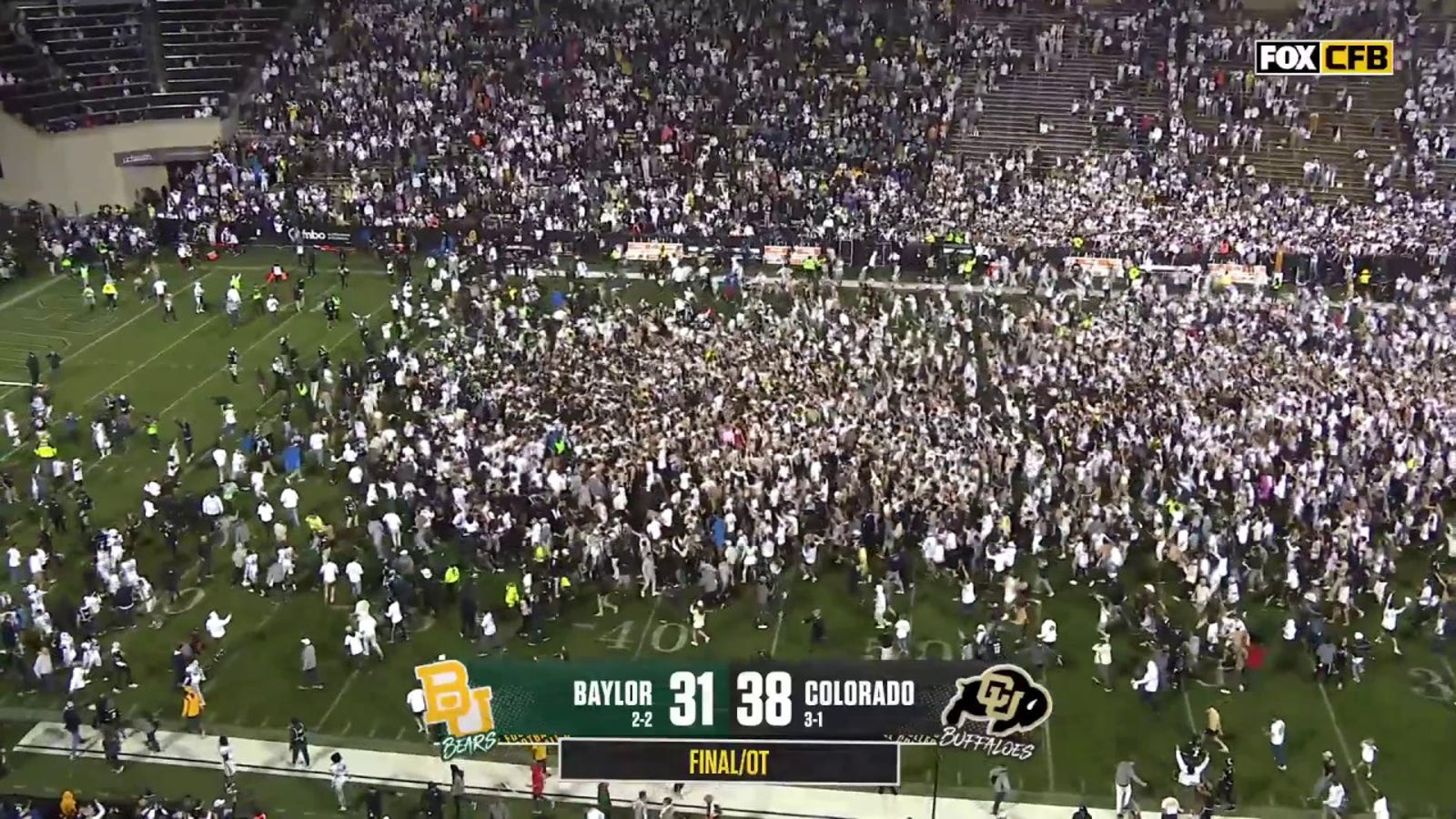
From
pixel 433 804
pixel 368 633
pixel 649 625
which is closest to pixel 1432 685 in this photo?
pixel 649 625

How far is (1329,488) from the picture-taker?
26641 millimetres

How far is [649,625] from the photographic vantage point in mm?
24750

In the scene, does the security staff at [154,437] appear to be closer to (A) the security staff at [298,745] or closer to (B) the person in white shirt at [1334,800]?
(A) the security staff at [298,745]

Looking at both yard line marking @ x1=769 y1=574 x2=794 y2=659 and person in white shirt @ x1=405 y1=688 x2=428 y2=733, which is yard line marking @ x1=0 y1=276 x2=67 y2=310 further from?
yard line marking @ x1=769 y1=574 x2=794 y2=659

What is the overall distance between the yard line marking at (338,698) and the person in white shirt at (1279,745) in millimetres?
13716

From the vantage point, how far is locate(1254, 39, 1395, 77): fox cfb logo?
4397 cm

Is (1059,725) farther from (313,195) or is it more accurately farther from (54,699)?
(313,195)

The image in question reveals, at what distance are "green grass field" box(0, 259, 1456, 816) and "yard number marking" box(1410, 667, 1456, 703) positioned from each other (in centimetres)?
2

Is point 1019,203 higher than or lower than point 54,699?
higher

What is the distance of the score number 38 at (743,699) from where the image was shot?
13.7 meters

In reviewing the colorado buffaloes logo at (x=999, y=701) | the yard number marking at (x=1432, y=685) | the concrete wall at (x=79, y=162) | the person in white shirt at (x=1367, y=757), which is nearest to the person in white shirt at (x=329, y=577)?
the colorado buffaloes logo at (x=999, y=701)

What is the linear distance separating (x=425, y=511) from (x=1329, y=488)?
16372 mm

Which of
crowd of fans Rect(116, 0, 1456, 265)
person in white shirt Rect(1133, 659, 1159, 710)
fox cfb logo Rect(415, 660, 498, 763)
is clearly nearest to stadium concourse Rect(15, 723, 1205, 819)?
person in white shirt Rect(1133, 659, 1159, 710)

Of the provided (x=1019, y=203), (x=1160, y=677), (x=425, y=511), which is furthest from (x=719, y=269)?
(x=1160, y=677)
